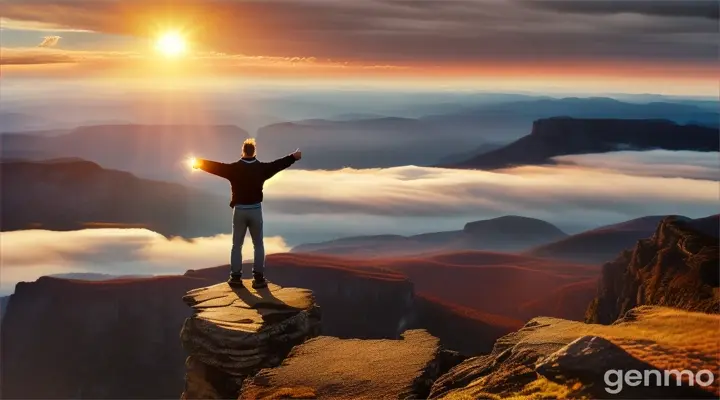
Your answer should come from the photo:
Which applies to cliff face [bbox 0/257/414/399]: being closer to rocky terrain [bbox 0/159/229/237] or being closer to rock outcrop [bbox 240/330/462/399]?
rock outcrop [bbox 240/330/462/399]

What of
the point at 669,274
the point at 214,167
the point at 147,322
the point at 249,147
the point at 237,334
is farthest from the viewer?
the point at 147,322

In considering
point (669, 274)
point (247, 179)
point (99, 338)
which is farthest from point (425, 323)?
point (247, 179)

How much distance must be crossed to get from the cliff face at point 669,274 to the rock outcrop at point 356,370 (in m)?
5.43

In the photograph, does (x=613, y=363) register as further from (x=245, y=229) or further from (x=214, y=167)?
(x=214, y=167)

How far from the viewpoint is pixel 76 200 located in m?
168

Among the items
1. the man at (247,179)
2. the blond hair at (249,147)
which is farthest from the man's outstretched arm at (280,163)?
the blond hair at (249,147)

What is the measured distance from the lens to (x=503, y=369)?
12.2 metres

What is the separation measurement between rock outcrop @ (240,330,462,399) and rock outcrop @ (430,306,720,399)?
0.85 m

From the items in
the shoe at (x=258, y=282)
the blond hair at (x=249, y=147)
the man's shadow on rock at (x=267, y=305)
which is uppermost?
the blond hair at (x=249, y=147)

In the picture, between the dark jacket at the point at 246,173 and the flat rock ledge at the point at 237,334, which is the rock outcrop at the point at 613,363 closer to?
the flat rock ledge at the point at 237,334

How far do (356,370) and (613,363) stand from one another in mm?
5484

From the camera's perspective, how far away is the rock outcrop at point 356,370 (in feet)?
43.6

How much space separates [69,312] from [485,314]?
48852 millimetres

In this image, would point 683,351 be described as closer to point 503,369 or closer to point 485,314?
point 503,369
